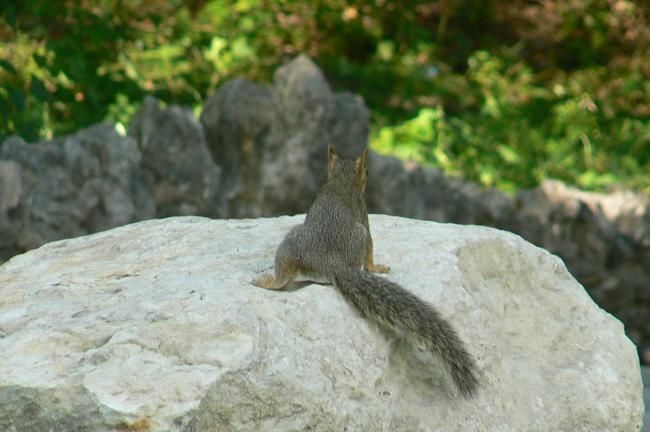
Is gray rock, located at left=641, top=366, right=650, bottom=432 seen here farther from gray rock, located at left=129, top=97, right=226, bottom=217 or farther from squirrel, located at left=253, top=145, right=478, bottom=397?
gray rock, located at left=129, top=97, right=226, bottom=217

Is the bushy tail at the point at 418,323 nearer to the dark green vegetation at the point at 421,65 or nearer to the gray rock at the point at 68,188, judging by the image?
the gray rock at the point at 68,188

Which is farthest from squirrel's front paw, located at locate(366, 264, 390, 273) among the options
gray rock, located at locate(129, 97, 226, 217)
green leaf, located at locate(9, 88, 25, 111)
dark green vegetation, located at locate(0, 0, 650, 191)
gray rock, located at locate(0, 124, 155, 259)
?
dark green vegetation, located at locate(0, 0, 650, 191)

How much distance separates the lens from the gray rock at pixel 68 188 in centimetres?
541

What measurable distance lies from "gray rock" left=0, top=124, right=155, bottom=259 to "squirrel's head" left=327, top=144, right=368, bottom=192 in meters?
1.74

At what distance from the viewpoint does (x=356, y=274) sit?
345 centimetres

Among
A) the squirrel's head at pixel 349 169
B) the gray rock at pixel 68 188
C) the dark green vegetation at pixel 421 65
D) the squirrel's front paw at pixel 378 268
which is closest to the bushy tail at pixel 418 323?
the squirrel's front paw at pixel 378 268

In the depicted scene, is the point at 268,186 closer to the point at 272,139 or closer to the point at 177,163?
the point at 272,139

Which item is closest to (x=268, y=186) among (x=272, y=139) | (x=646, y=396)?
(x=272, y=139)

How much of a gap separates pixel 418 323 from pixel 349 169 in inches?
43.8

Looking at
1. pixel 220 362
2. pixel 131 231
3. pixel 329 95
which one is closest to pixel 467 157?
pixel 329 95

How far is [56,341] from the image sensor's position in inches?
116

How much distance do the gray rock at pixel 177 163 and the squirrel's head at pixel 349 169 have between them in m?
1.84

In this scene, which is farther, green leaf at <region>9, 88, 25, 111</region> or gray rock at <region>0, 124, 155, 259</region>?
green leaf at <region>9, 88, 25, 111</region>

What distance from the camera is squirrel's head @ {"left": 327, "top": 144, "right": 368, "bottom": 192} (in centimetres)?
423
